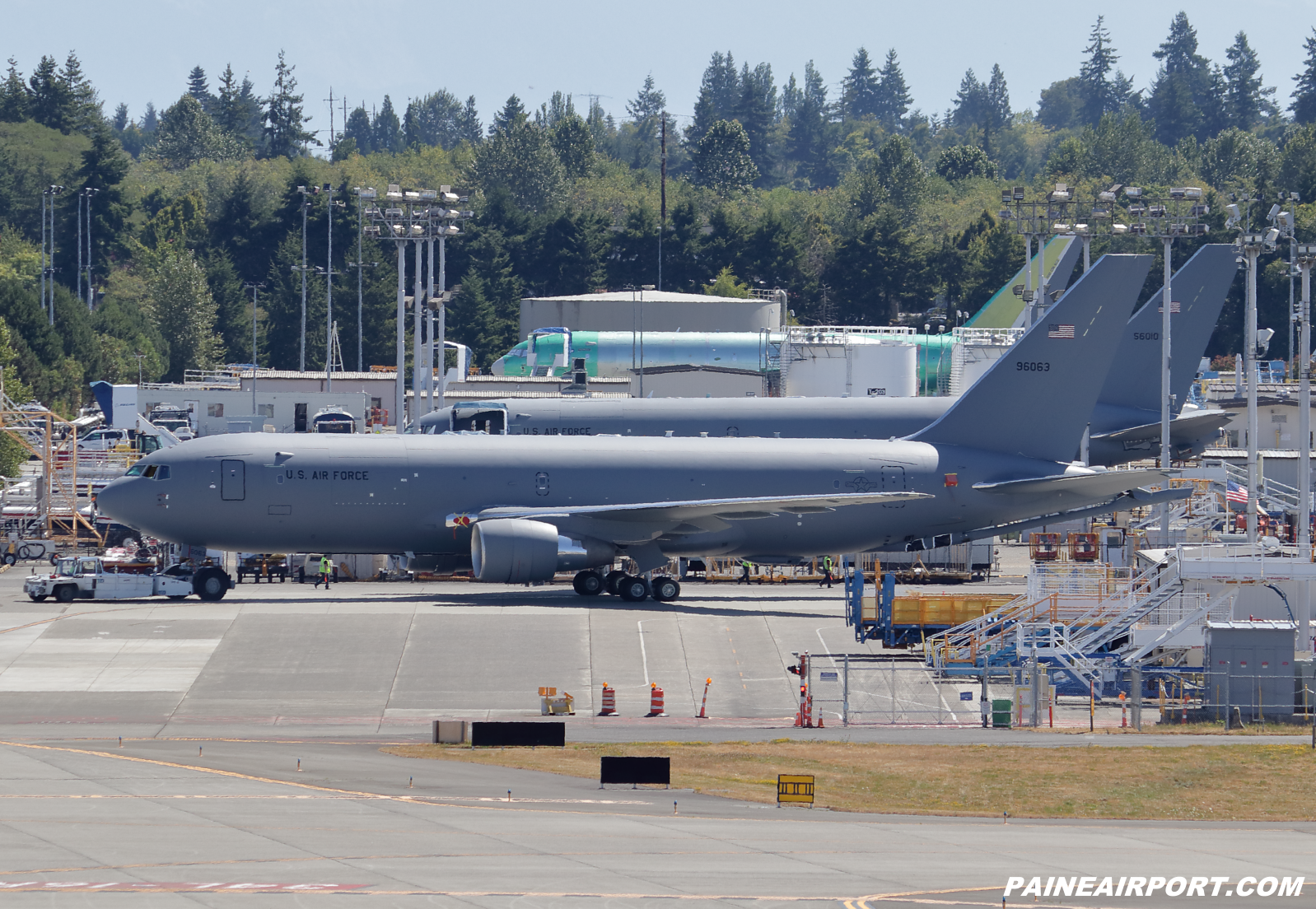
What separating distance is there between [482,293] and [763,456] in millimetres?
123728

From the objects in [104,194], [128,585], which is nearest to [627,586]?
[128,585]

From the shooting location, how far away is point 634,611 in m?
52.7

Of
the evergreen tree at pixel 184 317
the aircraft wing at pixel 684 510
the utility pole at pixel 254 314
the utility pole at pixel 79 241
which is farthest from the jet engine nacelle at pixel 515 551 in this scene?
the utility pole at pixel 79 241

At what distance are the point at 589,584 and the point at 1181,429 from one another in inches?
1215

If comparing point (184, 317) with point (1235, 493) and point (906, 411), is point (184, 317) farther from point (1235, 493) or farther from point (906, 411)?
point (1235, 493)

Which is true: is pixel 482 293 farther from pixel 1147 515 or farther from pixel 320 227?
pixel 1147 515

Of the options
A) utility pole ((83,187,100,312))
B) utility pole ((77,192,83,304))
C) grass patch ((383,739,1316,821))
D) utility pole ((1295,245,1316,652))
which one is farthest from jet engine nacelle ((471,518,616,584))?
utility pole ((77,192,83,304))

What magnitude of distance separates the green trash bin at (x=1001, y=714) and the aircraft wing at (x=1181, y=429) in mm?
35005

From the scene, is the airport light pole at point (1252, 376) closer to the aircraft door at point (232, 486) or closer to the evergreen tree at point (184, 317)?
the aircraft door at point (232, 486)

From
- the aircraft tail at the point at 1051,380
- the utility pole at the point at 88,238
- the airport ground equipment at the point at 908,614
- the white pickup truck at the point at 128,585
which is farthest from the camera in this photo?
the utility pole at the point at 88,238

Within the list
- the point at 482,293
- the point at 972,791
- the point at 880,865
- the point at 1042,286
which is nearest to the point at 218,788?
the point at 880,865

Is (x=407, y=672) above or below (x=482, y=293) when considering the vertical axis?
below

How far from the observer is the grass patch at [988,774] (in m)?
31.4

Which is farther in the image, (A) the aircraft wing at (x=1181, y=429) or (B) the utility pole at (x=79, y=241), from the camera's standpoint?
(B) the utility pole at (x=79, y=241)
